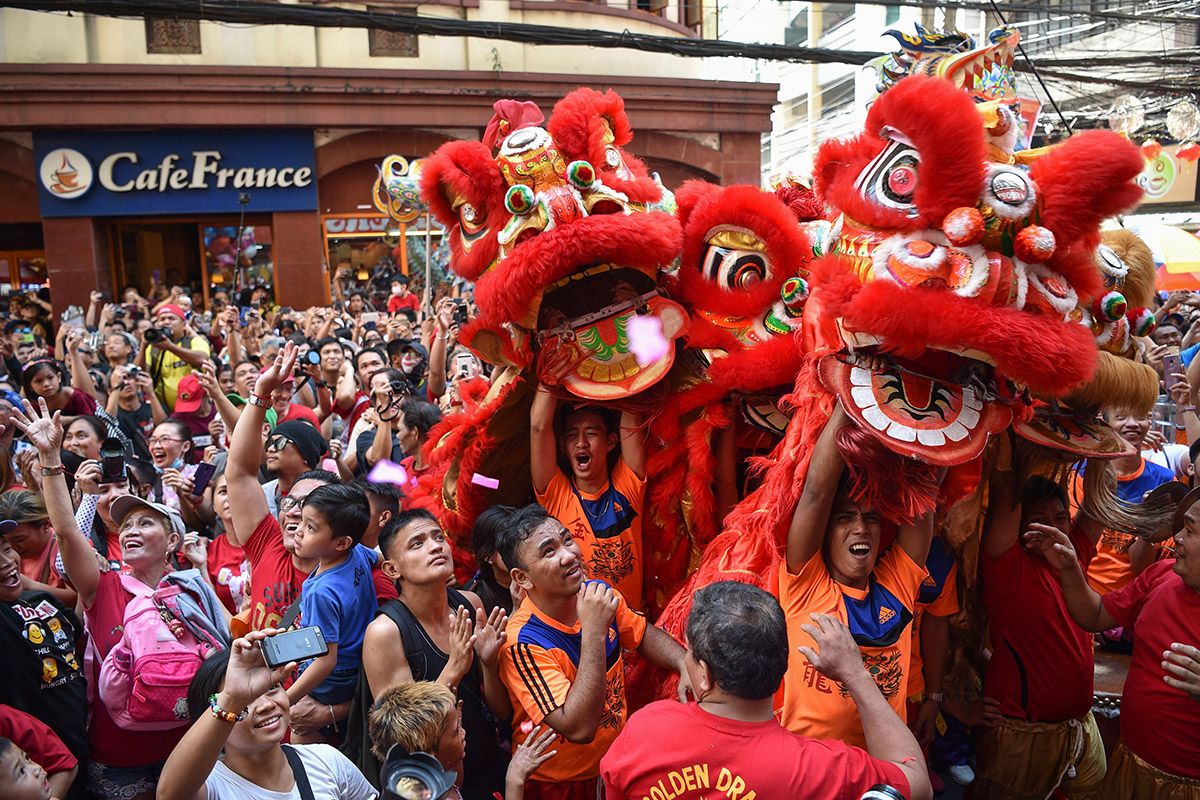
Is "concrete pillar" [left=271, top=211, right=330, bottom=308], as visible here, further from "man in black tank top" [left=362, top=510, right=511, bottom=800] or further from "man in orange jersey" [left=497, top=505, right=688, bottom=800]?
"man in orange jersey" [left=497, top=505, right=688, bottom=800]

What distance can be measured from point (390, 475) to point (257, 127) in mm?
10334

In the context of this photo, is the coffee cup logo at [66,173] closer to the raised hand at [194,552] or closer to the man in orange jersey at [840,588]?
the raised hand at [194,552]

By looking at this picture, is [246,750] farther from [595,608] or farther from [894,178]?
[894,178]

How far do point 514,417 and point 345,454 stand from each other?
6.70 ft

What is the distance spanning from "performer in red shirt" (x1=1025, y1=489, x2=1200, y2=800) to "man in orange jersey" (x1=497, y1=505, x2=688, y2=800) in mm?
1221

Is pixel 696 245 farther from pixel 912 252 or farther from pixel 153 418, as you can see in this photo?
pixel 153 418

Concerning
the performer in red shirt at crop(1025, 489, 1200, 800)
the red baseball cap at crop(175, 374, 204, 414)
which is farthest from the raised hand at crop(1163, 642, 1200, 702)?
the red baseball cap at crop(175, 374, 204, 414)

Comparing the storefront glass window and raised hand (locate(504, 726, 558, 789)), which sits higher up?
the storefront glass window

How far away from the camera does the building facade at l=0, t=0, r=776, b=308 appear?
1197 centimetres

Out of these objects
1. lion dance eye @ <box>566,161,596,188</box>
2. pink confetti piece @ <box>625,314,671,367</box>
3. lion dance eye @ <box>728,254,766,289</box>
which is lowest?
A: pink confetti piece @ <box>625,314,671,367</box>

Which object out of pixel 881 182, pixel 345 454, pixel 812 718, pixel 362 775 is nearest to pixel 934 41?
pixel 881 182

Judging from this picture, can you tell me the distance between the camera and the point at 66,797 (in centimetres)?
234

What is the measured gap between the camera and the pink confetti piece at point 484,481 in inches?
125

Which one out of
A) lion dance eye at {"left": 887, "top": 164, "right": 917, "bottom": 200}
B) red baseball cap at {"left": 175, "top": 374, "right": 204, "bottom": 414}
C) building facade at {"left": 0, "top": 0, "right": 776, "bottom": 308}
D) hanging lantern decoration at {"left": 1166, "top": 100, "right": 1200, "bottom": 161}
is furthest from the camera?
hanging lantern decoration at {"left": 1166, "top": 100, "right": 1200, "bottom": 161}
